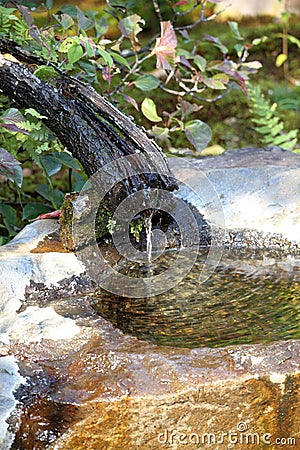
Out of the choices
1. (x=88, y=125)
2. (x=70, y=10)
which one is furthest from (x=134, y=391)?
(x=70, y=10)

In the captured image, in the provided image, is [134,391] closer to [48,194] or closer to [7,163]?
[7,163]

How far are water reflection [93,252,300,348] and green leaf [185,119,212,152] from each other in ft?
2.30

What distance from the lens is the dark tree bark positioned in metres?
2.34

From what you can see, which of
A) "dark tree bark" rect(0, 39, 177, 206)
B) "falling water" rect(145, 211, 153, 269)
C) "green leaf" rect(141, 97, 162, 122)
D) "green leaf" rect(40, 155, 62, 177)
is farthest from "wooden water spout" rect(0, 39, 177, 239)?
"green leaf" rect(141, 97, 162, 122)

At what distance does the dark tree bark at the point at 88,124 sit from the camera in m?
2.34

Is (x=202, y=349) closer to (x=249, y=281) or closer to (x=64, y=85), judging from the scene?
(x=249, y=281)

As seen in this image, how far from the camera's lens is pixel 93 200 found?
2396 mm

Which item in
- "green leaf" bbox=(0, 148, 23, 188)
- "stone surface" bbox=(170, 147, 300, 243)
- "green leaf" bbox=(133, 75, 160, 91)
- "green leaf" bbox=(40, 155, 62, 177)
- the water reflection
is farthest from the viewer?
"green leaf" bbox=(133, 75, 160, 91)

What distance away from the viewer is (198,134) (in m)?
2.96

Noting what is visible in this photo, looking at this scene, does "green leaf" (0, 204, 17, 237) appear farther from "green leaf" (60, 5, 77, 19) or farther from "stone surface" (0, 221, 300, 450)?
"stone surface" (0, 221, 300, 450)

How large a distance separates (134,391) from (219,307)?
595 millimetres

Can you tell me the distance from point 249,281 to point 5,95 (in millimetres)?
1315

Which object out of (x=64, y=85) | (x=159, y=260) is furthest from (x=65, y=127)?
(x=159, y=260)

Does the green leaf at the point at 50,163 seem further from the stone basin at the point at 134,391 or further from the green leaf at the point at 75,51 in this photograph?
the stone basin at the point at 134,391
